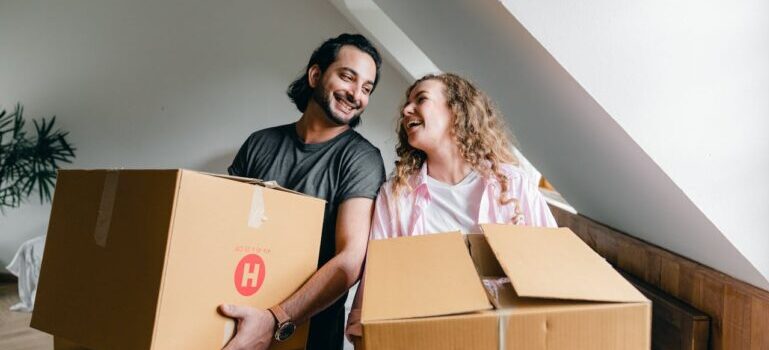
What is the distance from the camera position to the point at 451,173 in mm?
1430

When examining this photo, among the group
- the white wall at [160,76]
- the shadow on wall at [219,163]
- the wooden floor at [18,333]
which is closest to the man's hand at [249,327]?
the wooden floor at [18,333]

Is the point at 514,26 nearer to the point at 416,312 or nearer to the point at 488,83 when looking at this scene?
the point at 416,312

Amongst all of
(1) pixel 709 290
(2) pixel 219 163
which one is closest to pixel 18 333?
(2) pixel 219 163

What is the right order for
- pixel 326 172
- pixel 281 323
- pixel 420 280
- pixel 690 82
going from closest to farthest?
pixel 420 280
pixel 690 82
pixel 281 323
pixel 326 172

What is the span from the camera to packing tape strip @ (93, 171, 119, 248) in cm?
94

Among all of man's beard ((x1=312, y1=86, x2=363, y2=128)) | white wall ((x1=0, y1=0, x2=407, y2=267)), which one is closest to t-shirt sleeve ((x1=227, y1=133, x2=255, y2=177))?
man's beard ((x1=312, y1=86, x2=363, y2=128))

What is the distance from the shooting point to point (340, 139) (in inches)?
57.7

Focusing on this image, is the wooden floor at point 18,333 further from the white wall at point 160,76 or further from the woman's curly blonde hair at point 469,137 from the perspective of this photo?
the woman's curly blonde hair at point 469,137

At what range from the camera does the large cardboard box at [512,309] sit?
0.68 m

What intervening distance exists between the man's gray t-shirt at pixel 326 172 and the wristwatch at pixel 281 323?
307mm

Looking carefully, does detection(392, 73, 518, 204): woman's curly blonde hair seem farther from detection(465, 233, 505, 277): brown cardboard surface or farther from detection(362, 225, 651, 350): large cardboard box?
detection(362, 225, 651, 350): large cardboard box

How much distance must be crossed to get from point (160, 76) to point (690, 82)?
3.50m

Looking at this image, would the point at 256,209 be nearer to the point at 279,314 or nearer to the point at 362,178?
the point at 279,314

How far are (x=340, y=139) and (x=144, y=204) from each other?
26.5 inches
